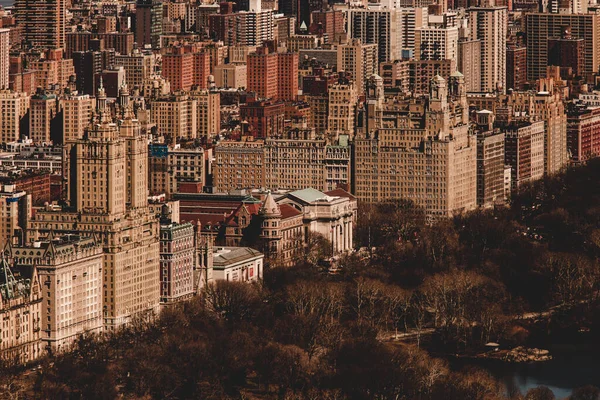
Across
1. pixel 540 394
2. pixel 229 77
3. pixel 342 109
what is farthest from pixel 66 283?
pixel 229 77

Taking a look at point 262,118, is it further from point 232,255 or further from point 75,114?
point 232,255

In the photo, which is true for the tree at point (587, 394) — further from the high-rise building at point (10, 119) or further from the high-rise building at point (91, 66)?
the high-rise building at point (91, 66)

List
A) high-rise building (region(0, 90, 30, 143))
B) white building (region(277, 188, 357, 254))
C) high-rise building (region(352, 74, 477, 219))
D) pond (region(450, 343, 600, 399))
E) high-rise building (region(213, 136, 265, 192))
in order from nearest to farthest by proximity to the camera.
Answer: pond (region(450, 343, 600, 399)), white building (region(277, 188, 357, 254)), high-rise building (region(352, 74, 477, 219)), high-rise building (region(213, 136, 265, 192)), high-rise building (region(0, 90, 30, 143))

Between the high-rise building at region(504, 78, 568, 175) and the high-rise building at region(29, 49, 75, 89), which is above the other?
the high-rise building at region(29, 49, 75, 89)

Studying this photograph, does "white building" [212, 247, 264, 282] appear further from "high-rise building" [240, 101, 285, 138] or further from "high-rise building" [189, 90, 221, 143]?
"high-rise building" [189, 90, 221, 143]

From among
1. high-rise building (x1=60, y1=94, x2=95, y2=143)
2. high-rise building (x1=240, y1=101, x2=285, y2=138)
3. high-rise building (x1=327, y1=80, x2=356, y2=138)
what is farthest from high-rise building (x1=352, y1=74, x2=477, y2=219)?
high-rise building (x1=60, y1=94, x2=95, y2=143)

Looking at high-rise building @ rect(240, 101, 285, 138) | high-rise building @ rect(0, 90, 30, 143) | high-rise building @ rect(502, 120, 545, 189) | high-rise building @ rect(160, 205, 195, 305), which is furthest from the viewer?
high-rise building @ rect(0, 90, 30, 143)

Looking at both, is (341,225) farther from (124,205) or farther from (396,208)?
(124,205)
